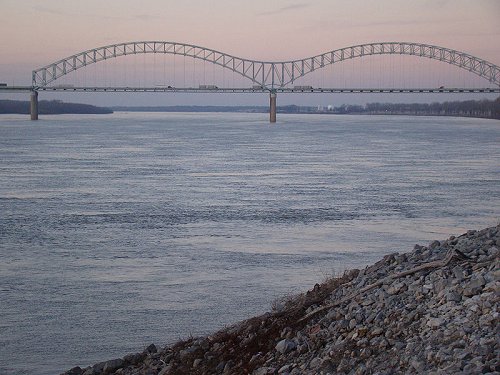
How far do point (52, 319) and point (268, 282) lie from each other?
331 centimetres

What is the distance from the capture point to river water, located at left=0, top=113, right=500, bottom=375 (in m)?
10.8

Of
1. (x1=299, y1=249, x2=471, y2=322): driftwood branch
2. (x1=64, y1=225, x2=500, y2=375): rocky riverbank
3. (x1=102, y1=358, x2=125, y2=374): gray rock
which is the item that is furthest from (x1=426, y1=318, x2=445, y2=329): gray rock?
(x1=102, y1=358, x2=125, y2=374): gray rock

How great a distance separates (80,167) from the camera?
36156 mm

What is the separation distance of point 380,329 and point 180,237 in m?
10.1

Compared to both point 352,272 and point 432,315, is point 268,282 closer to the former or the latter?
point 352,272

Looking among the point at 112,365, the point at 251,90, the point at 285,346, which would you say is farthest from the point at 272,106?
the point at 285,346

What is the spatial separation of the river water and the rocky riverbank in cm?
159

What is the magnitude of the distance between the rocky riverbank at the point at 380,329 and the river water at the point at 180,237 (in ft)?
5.23

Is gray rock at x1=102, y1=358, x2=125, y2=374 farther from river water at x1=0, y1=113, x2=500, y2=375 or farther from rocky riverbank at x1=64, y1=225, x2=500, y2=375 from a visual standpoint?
river water at x1=0, y1=113, x2=500, y2=375

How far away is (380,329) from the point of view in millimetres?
7355

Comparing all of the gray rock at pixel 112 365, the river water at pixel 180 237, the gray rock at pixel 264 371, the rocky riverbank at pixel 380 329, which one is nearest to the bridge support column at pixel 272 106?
the river water at pixel 180 237

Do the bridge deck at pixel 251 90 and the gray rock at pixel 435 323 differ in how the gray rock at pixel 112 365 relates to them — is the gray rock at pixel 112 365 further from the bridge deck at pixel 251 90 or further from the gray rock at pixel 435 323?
the bridge deck at pixel 251 90

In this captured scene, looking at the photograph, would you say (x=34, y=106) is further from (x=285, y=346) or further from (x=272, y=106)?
(x=285, y=346)

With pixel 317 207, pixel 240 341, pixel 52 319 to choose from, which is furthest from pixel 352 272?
pixel 317 207
